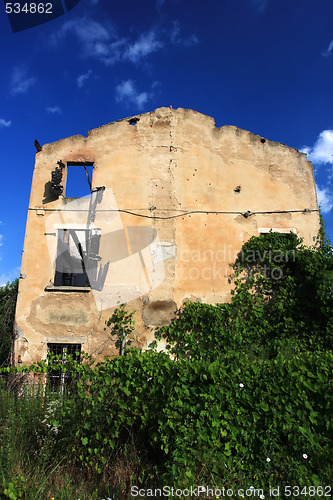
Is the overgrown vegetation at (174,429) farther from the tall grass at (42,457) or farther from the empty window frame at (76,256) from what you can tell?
the empty window frame at (76,256)

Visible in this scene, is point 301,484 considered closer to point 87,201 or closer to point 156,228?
point 156,228

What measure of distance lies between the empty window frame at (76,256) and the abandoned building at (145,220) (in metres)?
0.03

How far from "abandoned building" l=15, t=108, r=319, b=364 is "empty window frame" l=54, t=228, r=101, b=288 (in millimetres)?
31

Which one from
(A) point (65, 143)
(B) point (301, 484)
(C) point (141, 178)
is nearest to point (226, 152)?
(C) point (141, 178)

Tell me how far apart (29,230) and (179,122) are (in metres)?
5.96

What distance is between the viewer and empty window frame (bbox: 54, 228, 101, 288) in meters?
9.73

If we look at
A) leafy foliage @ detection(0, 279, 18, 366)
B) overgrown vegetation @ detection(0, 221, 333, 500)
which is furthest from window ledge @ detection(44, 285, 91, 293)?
overgrown vegetation @ detection(0, 221, 333, 500)

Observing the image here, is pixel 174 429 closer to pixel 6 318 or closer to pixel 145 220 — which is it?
pixel 145 220

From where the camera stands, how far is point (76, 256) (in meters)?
10.1

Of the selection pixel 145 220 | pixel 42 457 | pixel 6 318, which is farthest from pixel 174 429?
pixel 6 318

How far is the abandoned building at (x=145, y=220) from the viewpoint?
925 centimetres

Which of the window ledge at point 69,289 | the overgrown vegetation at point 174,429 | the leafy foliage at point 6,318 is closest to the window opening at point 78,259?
the window ledge at point 69,289

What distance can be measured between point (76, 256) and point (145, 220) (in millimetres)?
2378

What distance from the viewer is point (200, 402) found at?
14.8ft
